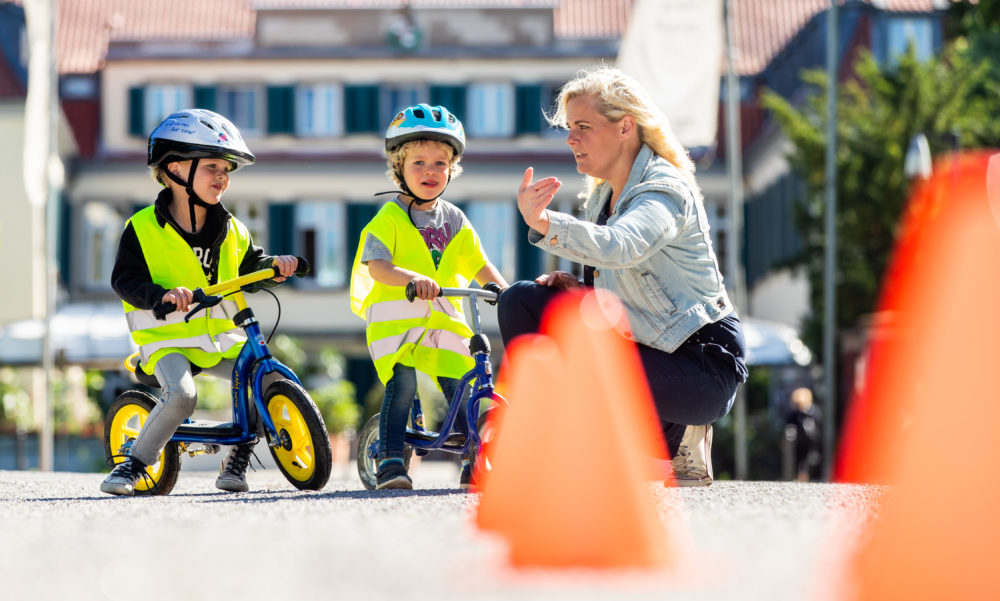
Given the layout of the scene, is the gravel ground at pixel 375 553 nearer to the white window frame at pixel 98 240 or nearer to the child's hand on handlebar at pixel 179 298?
the child's hand on handlebar at pixel 179 298

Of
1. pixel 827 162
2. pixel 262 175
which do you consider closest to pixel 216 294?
pixel 827 162

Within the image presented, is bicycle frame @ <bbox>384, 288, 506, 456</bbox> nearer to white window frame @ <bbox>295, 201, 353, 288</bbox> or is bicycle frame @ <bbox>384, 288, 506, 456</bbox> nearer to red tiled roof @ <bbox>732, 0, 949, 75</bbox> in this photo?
white window frame @ <bbox>295, 201, 353, 288</bbox>

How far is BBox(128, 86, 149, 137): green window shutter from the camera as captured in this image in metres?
37.9

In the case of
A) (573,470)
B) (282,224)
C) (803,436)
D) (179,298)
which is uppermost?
(179,298)

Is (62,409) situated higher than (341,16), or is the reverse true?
(341,16)

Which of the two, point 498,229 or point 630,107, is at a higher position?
point 630,107

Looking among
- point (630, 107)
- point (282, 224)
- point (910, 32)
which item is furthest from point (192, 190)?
point (282, 224)

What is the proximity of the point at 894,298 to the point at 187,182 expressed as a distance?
1804cm

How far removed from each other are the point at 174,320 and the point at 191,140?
2.46ft

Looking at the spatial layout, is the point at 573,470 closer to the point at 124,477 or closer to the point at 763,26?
the point at 124,477

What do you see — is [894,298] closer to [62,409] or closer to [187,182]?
[62,409]

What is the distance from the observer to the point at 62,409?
25.5 meters

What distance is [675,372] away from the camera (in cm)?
611

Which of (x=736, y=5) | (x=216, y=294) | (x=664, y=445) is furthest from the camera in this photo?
(x=736, y=5)
